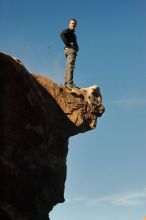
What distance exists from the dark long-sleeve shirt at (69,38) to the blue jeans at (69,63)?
0.28 metres

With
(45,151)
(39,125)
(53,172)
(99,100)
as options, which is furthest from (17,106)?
(99,100)

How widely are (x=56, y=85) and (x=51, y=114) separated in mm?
1592

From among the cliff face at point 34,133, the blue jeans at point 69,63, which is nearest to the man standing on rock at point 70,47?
the blue jeans at point 69,63

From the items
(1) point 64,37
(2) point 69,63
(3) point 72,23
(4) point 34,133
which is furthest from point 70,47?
(4) point 34,133

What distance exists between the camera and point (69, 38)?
20.4 meters

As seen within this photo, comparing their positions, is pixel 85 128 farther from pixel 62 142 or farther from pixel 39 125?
pixel 39 125

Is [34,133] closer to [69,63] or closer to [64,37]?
[69,63]

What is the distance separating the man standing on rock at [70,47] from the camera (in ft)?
66.2

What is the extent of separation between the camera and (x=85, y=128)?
2123 cm

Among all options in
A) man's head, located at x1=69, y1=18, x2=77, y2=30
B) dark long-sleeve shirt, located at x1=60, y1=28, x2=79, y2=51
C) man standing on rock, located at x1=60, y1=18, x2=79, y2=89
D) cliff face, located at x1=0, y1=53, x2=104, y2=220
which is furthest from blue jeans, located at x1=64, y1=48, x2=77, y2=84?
man's head, located at x1=69, y1=18, x2=77, y2=30

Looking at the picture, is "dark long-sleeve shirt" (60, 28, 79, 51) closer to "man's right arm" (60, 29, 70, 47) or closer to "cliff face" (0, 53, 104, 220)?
"man's right arm" (60, 29, 70, 47)

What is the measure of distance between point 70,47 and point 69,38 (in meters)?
0.49

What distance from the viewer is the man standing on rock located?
2019cm

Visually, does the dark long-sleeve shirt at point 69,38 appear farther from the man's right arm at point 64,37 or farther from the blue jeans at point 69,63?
the blue jeans at point 69,63
